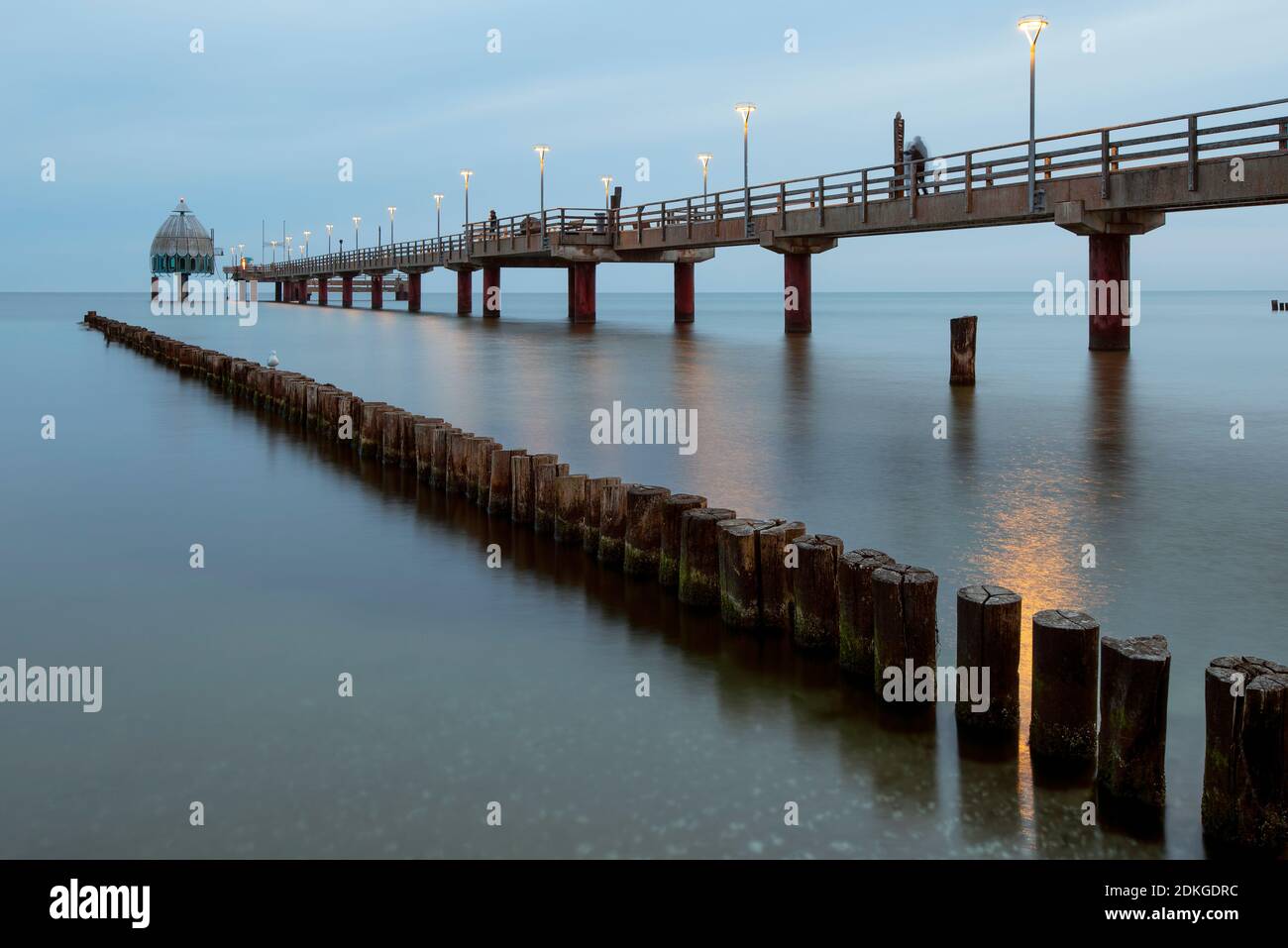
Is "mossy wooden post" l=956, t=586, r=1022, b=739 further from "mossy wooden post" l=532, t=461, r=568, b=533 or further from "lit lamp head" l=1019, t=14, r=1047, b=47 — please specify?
"lit lamp head" l=1019, t=14, r=1047, b=47

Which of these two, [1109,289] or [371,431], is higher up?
[1109,289]

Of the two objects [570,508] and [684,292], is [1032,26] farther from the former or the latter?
[684,292]

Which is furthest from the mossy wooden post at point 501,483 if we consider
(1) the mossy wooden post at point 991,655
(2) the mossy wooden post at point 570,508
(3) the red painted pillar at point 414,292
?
(3) the red painted pillar at point 414,292

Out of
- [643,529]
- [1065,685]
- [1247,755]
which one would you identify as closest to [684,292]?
[643,529]

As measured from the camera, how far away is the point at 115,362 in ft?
137

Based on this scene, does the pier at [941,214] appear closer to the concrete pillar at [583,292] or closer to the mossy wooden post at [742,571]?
the concrete pillar at [583,292]

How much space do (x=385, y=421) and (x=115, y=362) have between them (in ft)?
94.2

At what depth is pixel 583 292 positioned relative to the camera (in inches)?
2682

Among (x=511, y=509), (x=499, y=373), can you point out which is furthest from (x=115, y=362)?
(x=511, y=509)

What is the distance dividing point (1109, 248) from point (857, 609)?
30094 millimetres

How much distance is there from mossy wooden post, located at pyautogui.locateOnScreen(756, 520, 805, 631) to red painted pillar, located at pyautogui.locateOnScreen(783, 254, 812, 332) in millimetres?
40817

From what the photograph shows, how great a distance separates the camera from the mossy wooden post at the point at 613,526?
10.9 meters
